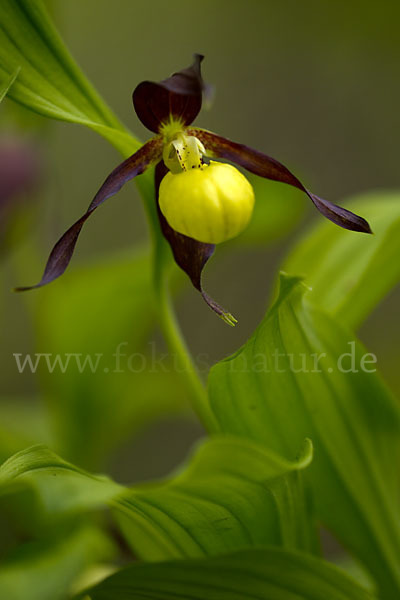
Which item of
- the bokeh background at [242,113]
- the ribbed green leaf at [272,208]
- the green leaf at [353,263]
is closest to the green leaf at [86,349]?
the ribbed green leaf at [272,208]

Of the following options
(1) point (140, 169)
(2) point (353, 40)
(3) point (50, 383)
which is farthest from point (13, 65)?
(2) point (353, 40)

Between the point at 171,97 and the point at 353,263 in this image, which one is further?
the point at 353,263

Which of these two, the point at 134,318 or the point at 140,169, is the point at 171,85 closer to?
the point at 140,169

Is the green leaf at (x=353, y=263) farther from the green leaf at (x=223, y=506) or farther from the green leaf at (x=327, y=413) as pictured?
the green leaf at (x=223, y=506)

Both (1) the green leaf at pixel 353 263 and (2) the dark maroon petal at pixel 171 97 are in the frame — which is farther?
(1) the green leaf at pixel 353 263

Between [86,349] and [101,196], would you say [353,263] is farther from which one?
[86,349]

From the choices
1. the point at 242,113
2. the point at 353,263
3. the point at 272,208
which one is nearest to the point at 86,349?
the point at 272,208

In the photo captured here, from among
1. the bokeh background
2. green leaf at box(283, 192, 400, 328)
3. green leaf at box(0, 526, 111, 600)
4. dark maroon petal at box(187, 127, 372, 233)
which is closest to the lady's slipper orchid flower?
dark maroon petal at box(187, 127, 372, 233)

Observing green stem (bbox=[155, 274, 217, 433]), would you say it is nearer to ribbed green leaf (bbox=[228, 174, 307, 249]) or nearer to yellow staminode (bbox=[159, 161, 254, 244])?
yellow staminode (bbox=[159, 161, 254, 244])
